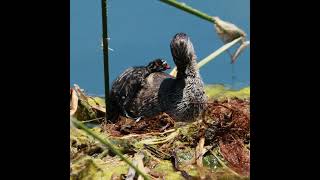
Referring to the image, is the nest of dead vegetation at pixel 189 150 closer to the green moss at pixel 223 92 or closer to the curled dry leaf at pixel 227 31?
the curled dry leaf at pixel 227 31

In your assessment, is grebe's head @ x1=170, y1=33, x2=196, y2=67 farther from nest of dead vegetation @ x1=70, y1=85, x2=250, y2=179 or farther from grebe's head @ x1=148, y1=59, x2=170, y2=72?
nest of dead vegetation @ x1=70, y1=85, x2=250, y2=179

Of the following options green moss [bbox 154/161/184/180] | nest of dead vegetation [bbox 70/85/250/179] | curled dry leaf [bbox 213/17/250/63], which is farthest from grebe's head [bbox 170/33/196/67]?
curled dry leaf [bbox 213/17/250/63]

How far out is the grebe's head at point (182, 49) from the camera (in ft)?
8.41

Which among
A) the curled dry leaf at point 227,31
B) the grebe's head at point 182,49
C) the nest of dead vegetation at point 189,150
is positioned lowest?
the nest of dead vegetation at point 189,150

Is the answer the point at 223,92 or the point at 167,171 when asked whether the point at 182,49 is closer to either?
the point at 223,92

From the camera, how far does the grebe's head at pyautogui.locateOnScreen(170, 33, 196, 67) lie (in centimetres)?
256

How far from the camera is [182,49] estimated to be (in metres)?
2.59

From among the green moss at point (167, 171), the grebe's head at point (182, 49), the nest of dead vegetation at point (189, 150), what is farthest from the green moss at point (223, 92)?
Answer: the green moss at point (167, 171)
